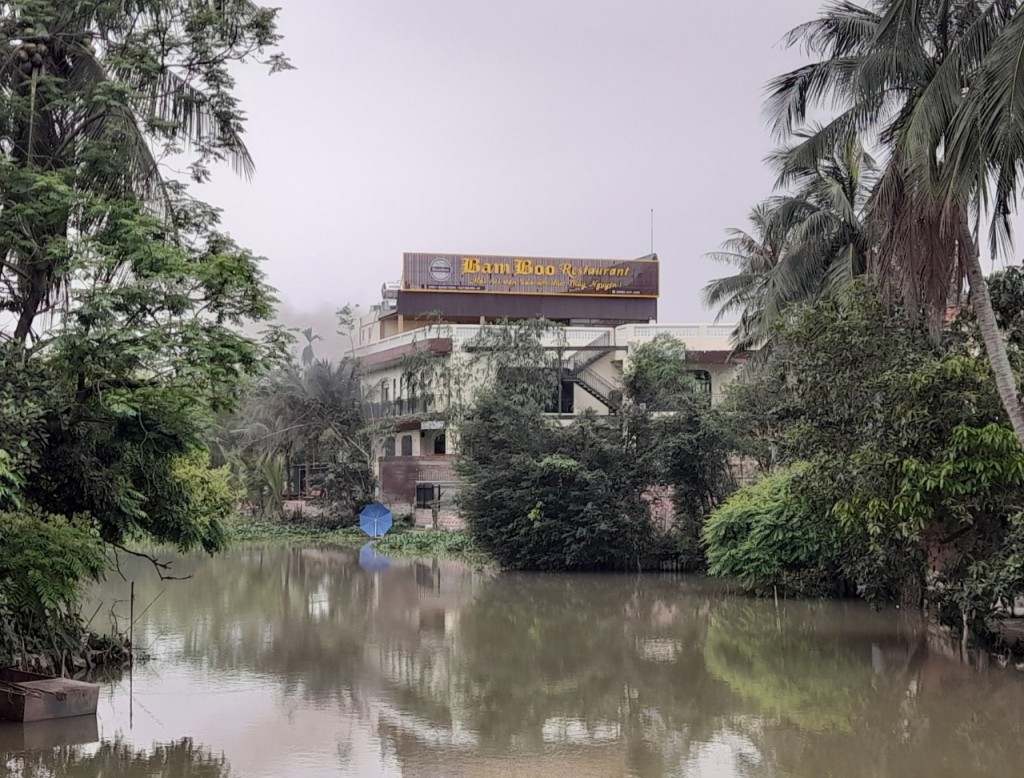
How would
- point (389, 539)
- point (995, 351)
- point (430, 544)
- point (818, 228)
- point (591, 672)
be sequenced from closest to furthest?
point (995, 351) < point (591, 672) < point (818, 228) < point (430, 544) < point (389, 539)

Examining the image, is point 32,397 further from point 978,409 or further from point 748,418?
point 748,418

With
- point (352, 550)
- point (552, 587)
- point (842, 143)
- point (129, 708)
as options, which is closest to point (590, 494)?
point (552, 587)

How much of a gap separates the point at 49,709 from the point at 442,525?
26.1 m

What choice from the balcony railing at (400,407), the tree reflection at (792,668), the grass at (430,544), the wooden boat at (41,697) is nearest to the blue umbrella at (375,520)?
the grass at (430,544)

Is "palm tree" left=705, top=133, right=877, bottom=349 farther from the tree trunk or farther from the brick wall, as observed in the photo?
the brick wall

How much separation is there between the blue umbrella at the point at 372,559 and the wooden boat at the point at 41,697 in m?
17.6

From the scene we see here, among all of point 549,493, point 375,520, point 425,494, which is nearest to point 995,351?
point 549,493

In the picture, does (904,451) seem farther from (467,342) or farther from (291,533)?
(291,533)

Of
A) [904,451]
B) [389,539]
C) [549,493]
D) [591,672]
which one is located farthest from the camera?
[389,539]

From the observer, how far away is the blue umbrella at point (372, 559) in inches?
1157

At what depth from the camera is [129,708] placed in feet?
39.0

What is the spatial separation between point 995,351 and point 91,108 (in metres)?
10.5

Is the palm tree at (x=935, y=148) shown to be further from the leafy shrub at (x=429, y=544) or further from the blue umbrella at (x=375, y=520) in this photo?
the blue umbrella at (x=375, y=520)

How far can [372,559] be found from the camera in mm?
31719
